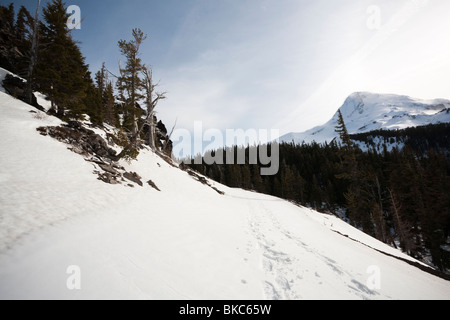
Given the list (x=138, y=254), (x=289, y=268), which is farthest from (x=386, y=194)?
(x=138, y=254)

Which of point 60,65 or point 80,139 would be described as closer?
point 80,139

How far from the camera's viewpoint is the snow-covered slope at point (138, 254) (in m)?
3.42

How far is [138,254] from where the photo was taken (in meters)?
4.52

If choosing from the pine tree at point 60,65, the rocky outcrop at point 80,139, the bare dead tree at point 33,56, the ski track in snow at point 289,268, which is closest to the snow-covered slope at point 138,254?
the ski track in snow at point 289,268

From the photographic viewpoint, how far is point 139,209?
812 cm

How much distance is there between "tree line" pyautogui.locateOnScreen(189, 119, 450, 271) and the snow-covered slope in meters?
19.5

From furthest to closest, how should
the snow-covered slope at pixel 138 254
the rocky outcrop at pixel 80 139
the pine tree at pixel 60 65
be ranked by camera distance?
the pine tree at pixel 60 65, the rocky outcrop at pixel 80 139, the snow-covered slope at pixel 138 254

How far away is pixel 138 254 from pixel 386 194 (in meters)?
74.8

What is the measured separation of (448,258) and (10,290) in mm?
49629

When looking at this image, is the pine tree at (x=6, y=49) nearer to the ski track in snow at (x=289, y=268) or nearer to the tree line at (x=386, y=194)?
the ski track in snow at (x=289, y=268)

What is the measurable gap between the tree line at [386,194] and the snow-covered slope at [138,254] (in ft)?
→ 64.0

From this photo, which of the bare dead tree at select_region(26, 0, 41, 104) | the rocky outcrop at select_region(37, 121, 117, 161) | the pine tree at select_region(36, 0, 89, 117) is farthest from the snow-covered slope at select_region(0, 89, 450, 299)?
the bare dead tree at select_region(26, 0, 41, 104)

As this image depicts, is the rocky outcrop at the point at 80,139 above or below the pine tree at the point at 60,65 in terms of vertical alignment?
below

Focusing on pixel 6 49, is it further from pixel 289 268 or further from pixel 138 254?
pixel 289 268
